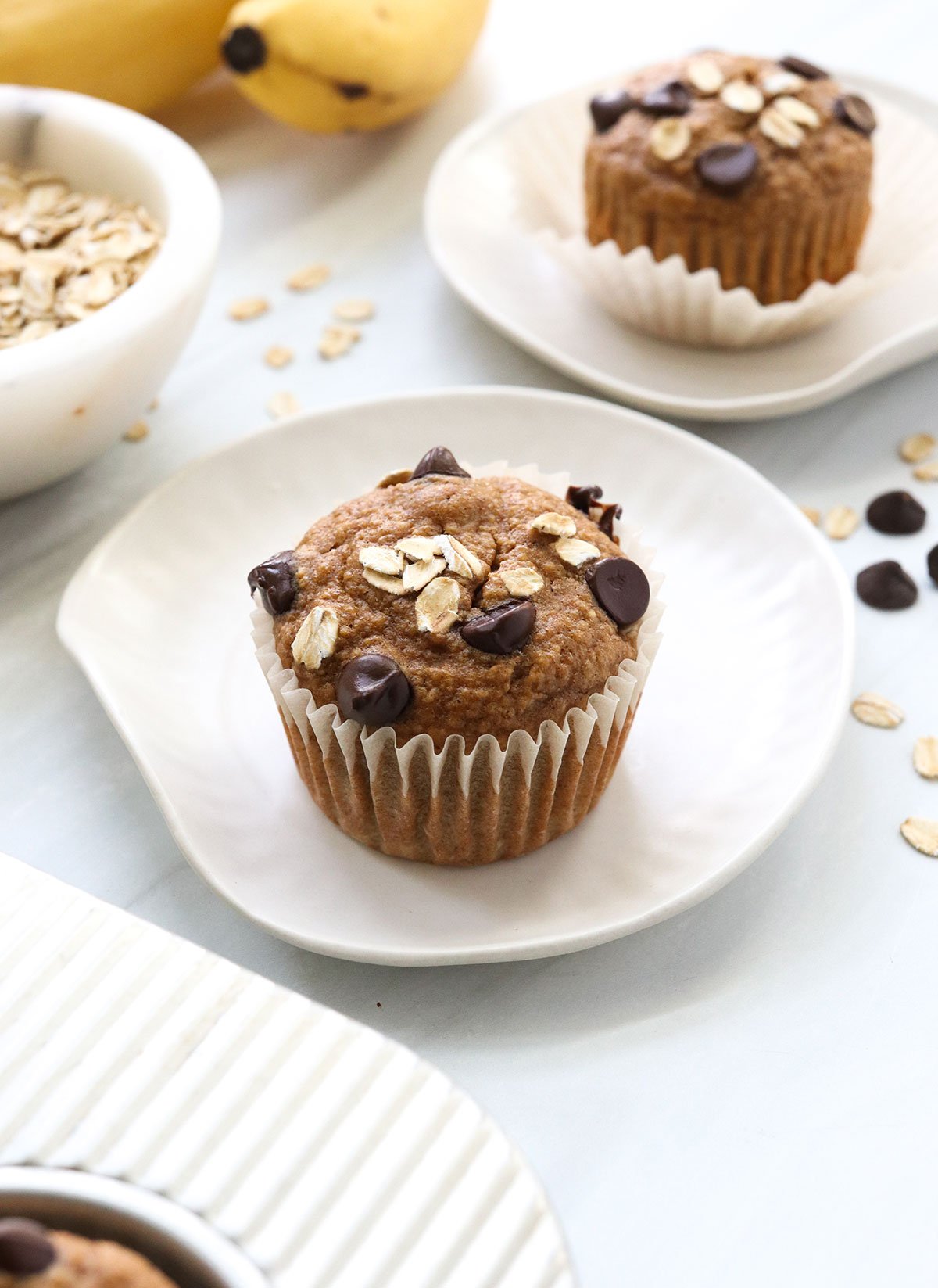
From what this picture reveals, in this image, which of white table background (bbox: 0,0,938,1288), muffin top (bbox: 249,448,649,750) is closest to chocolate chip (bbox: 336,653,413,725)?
muffin top (bbox: 249,448,649,750)

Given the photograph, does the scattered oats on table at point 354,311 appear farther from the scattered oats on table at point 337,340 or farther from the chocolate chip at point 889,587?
the chocolate chip at point 889,587

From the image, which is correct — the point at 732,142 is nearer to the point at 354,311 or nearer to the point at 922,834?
the point at 354,311

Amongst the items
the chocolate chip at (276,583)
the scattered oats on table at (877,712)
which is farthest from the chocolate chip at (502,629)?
the scattered oats on table at (877,712)

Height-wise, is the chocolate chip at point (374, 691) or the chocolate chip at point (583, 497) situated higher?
the chocolate chip at point (583, 497)

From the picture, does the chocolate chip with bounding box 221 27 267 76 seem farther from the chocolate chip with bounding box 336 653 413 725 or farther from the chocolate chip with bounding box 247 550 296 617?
the chocolate chip with bounding box 336 653 413 725

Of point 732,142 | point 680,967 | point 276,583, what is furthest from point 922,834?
point 732,142
